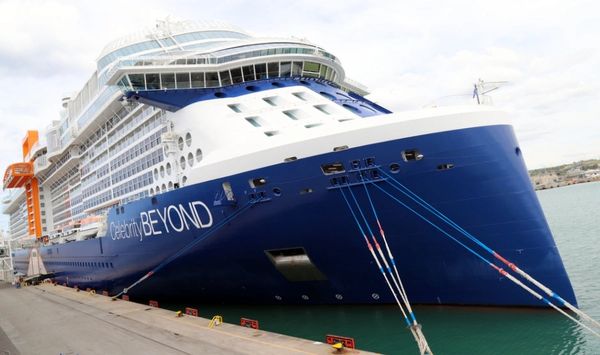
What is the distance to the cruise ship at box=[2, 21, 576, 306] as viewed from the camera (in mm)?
11148

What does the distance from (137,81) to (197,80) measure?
228cm

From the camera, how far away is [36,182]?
43844mm

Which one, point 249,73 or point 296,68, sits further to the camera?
point 296,68

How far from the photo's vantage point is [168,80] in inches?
695

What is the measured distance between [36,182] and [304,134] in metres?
40.7

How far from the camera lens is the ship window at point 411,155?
11266 millimetres

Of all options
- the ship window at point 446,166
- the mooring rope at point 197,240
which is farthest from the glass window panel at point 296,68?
the ship window at point 446,166

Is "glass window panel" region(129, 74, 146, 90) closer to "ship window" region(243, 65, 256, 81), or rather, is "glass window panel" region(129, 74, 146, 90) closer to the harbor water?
"ship window" region(243, 65, 256, 81)

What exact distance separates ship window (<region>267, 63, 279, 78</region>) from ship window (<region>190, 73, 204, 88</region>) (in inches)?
109

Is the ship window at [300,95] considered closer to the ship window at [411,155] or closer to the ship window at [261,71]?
the ship window at [261,71]

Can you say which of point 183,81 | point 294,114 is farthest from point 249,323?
point 183,81

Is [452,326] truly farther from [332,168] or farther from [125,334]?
[125,334]

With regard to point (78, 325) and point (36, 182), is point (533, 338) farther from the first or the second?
point (36, 182)

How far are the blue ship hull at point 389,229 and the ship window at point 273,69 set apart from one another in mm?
6705
